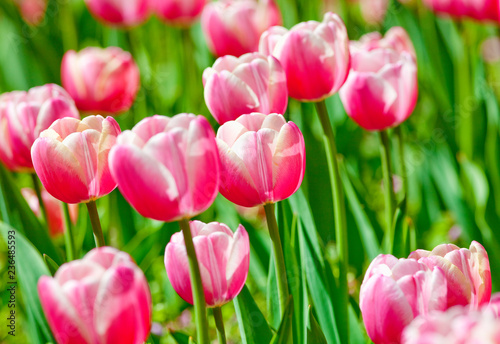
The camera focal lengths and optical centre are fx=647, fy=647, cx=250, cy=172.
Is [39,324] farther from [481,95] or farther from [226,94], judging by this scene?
[481,95]

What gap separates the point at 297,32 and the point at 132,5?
1394mm

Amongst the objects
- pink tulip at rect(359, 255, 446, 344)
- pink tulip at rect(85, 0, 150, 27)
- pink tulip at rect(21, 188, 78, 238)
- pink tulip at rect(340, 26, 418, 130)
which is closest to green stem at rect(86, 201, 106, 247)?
pink tulip at rect(359, 255, 446, 344)

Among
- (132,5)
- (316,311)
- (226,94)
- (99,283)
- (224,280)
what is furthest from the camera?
(132,5)

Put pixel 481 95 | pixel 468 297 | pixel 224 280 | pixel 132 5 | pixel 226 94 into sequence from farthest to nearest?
1. pixel 132 5
2. pixel 481 95
3. pixel 226 94
4. pixel 224 280
5. pixel 468 297

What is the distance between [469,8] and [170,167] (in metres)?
1.61

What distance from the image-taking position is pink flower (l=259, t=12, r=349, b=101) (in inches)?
41.0

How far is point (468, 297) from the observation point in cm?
72

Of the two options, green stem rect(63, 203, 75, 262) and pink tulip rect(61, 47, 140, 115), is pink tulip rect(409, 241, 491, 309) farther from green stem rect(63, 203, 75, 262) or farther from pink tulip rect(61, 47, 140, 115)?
pink tulip rect(61, 47, 140, 115)

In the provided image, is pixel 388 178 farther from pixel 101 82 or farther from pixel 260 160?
pixel 101 82

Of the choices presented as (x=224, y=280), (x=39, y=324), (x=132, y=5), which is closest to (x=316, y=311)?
(x=224, y=280)

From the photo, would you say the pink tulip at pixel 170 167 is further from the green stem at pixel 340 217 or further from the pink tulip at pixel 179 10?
the pink tulip at pixel 179 10

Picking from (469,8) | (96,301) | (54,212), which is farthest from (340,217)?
(469,8)

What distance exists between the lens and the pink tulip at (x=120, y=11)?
229cm

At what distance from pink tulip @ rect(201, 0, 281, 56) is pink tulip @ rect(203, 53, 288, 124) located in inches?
35.5
